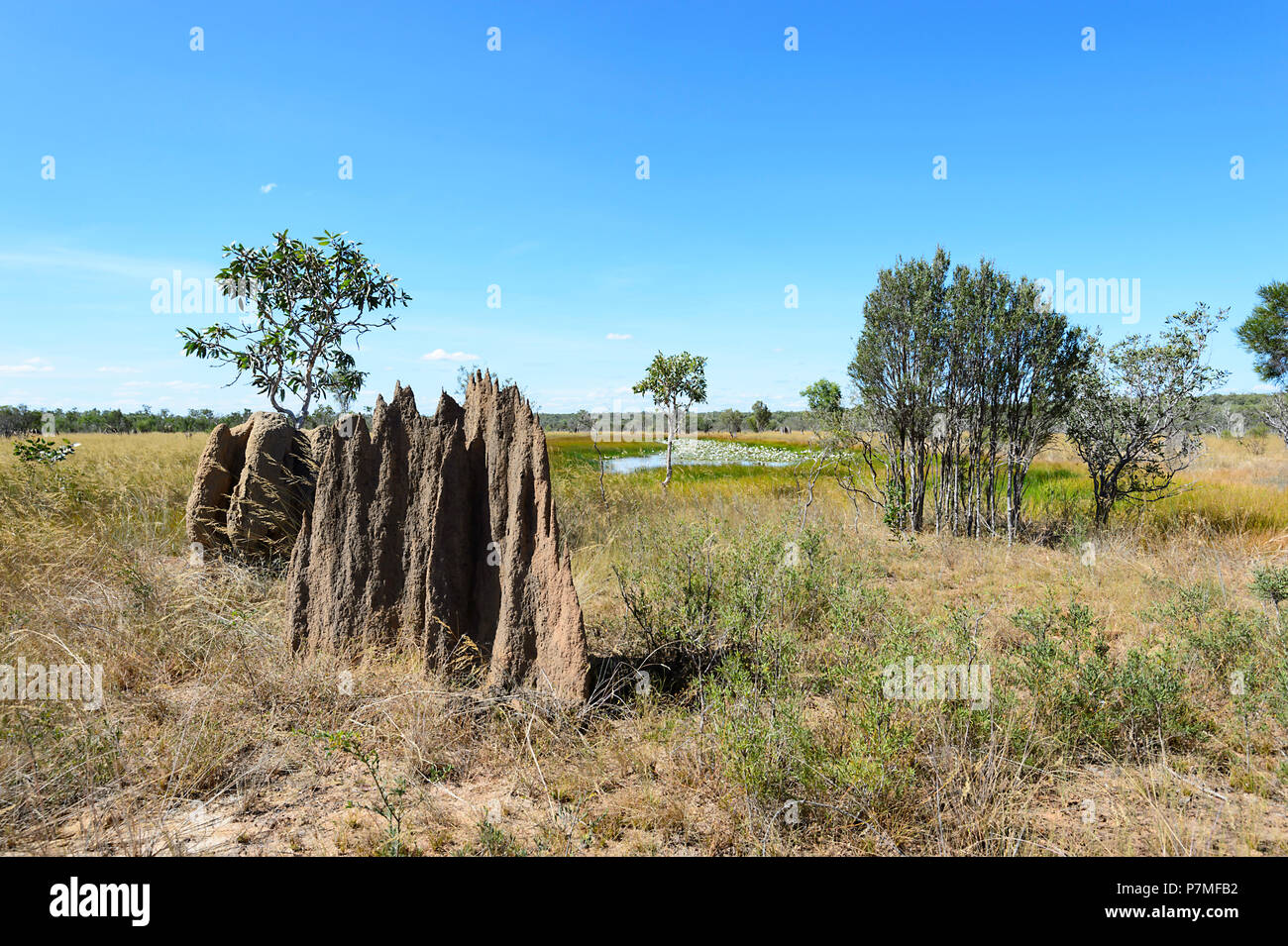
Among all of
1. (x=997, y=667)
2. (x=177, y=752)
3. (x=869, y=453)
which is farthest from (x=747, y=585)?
(x=869, y=453)

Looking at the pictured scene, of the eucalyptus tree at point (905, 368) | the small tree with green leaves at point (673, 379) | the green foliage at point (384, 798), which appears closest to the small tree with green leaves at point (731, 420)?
the small tree with green leaves at point (673, 379)

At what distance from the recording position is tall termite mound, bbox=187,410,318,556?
7270mm

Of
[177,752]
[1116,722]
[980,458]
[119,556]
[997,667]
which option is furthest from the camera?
[980,458]

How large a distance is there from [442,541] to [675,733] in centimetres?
232

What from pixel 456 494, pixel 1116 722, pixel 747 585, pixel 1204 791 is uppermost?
pixel 456 494

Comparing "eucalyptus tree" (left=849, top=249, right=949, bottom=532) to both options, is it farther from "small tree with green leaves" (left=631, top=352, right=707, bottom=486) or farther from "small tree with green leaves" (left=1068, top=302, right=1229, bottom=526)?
"small tree with green leaves" (left=631, top=352, right=707, bottom=486)

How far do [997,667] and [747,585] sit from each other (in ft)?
6.66

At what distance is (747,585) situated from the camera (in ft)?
17.7

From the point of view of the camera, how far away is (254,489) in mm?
7258

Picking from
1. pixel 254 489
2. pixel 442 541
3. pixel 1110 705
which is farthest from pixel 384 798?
pixel 254 489

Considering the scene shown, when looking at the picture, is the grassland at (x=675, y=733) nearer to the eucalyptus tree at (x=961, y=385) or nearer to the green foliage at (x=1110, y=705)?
the green foliage at (x=1110, y=705)

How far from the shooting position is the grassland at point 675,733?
336cm

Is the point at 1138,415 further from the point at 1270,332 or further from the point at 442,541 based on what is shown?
the point at 1270,332

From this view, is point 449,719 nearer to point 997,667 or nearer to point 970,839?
point 970,839
